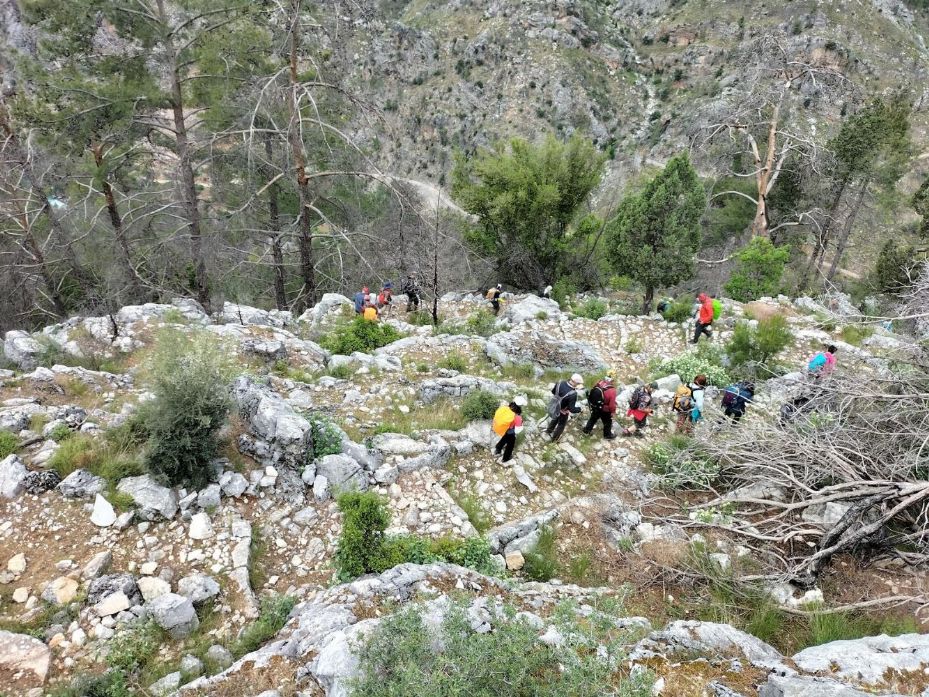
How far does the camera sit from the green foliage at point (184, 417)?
489 cm

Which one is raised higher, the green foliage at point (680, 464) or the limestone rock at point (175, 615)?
the limestone rock at point (175, 615)

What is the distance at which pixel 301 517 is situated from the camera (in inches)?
201

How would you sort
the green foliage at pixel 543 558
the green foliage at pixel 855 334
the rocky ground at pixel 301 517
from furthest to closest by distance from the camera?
the green foliage at pixel 855 334
the green foliage at pixel 543 558
the rocky ground at pixel 301 517

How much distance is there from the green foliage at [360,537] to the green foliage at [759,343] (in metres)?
8.58

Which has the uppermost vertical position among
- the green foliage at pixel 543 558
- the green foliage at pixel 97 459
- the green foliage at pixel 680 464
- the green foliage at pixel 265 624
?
the green foliage at pixel 97 459

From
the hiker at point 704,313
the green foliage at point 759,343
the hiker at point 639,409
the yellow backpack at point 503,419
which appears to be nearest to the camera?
the yellow backpack at point 503,419

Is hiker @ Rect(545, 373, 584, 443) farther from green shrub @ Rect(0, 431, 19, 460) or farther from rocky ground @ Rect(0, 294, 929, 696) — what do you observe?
green shrub @ Rect(0, 431, 19, 460)

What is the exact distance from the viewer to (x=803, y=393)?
7172 mm

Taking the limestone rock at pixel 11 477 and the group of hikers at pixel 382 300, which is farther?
the group of hikers at pixel 382 300

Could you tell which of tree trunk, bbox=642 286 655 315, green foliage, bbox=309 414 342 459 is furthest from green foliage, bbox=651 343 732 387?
green foliage, bbox=309 414 342 459

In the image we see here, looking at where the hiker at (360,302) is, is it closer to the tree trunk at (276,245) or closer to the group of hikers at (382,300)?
the group of hikers at (382,300)

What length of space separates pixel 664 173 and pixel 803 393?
7.18 meters

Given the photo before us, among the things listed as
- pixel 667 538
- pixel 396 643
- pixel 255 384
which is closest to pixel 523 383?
pixel 667 538

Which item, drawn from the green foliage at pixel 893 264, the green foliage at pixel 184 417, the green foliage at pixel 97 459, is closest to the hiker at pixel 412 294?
the green foliage at pixel 184 417
